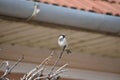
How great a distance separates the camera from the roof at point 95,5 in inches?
162

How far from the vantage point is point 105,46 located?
461 centimetres

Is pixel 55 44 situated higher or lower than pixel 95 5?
lower

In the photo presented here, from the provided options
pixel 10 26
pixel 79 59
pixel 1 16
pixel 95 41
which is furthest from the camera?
pixel 79 59

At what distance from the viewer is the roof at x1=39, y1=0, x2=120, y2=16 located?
4.11m

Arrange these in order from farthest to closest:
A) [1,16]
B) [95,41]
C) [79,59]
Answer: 1. [79,59]
2. [95,41]
3. [1,16]

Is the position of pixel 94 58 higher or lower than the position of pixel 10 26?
higher

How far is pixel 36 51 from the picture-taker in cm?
473

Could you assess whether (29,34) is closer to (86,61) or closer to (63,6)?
(63,6)

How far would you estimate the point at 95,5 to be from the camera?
446 cm

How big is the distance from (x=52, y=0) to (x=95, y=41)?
29.8 inches

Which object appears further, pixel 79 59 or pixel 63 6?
pixel 79 59

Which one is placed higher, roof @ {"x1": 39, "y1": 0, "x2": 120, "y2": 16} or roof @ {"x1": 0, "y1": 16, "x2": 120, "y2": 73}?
roof @ {"x1": 39, "y1": 0, "x2": 120, "y2": 16}

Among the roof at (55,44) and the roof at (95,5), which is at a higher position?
the roof at (95,5)

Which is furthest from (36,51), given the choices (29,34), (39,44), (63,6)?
(63,6)
